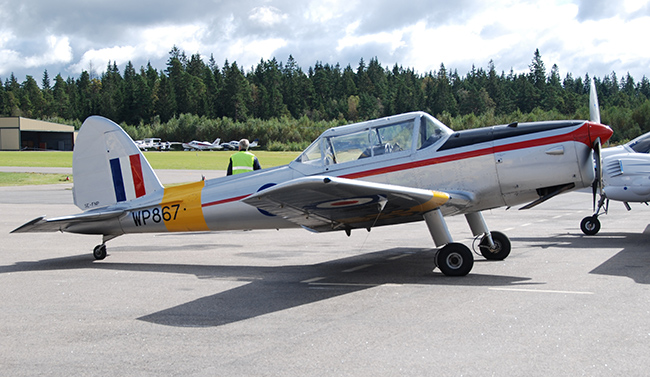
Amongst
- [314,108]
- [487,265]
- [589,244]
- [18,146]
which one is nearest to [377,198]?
[487,265]

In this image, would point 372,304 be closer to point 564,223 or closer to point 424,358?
point 424,358

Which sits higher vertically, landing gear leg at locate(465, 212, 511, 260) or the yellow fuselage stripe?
the yellow fuselage stripe

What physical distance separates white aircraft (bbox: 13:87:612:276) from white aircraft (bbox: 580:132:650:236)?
369 cm

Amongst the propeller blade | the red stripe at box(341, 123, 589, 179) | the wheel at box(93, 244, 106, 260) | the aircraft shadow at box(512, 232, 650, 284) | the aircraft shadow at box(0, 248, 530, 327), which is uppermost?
the propeller blade

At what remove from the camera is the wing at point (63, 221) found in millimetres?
8420

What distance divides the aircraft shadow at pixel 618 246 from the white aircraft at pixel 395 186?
119 cm

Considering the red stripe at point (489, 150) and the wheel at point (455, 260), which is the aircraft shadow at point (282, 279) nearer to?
the wheel at point (455, 260)

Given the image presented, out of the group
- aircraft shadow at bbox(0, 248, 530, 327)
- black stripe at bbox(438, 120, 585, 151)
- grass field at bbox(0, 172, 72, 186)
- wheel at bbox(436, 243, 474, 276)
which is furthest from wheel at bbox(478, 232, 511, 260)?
grass field at bbox(0, 172, 72, 186)

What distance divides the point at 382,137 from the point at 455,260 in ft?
6.42

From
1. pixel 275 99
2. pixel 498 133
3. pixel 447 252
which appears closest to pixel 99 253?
pixel 447 252

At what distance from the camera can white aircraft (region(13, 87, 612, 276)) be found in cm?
707

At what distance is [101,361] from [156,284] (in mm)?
3010

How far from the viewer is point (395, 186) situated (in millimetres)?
6777

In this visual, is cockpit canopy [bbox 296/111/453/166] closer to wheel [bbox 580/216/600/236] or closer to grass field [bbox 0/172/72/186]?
wheel [bbox 580/216/600/236]
